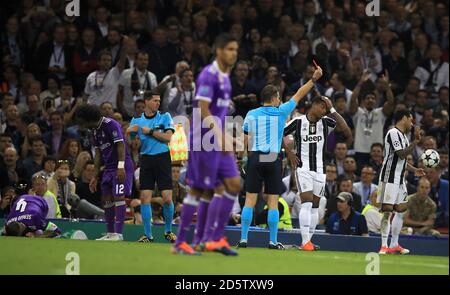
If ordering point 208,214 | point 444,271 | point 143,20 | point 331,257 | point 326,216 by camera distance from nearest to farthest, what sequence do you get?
1. point 208,214
2. point 444,271
3. point 331,257
4. point 326,216
5. point 143,20

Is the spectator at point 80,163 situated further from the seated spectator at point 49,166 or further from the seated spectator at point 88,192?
the seated spectator at point 49,166

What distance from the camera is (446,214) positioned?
2072 cm

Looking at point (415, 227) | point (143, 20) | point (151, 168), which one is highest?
point (143, 20)

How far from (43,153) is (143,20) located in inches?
215

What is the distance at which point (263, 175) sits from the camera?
15680 mm

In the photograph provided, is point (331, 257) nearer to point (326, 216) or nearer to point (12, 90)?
point (326, 216)

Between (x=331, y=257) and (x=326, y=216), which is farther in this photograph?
(x=326, y=216)

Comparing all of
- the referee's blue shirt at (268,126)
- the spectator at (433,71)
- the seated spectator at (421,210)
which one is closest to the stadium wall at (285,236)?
the seated spectator at (421,210)

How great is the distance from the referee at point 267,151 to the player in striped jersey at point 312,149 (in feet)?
1.95

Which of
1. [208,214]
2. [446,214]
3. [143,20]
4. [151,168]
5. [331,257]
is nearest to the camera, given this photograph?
[208,214]

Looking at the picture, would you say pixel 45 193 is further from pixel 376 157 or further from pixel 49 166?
pixel 376 157

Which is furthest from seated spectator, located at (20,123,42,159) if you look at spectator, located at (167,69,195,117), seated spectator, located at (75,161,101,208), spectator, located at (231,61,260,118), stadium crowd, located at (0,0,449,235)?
spectator, located at (231,61,260,118)

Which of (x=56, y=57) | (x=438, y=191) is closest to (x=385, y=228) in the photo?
(x=438, y=191)

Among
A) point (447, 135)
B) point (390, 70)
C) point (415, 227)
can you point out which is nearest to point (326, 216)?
point (415, 227)
